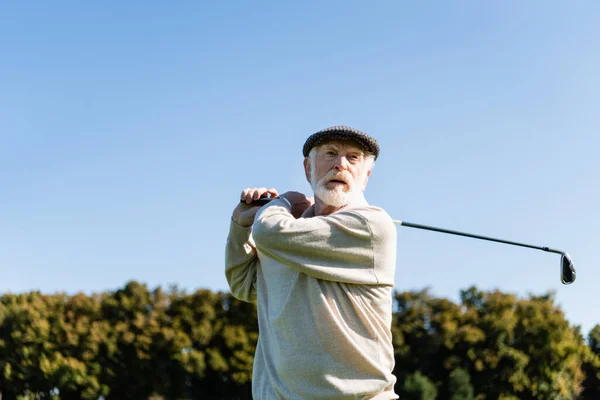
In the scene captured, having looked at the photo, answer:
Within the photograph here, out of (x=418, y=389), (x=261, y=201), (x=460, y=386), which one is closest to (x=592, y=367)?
(x=460, y=386)

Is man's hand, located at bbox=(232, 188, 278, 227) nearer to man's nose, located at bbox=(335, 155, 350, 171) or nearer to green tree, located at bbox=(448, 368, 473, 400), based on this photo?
man's nose, located at bbox=(335, 155, 350, 171)

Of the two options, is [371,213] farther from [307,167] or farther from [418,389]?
[418,389]

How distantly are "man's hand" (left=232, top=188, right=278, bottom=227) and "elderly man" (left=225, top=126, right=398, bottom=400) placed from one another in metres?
0.16

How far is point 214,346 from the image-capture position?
130 feet

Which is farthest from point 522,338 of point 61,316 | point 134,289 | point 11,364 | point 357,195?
point 357,195

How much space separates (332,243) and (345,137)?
620mm

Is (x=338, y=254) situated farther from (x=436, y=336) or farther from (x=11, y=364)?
(x=11, y=364)

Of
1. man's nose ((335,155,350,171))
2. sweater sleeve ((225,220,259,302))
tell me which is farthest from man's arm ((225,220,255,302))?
man's nose ((335,155,350,171))

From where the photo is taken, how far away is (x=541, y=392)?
3934cm

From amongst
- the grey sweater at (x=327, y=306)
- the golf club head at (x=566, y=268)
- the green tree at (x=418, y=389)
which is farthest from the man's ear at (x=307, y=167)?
the green tree at (x=418, y=389)

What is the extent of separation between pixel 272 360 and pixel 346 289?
0.55m

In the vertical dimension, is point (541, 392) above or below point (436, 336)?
below

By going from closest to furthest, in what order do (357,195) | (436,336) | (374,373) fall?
(374,373) < (357,195) < (436,336)

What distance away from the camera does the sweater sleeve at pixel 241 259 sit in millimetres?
4258
